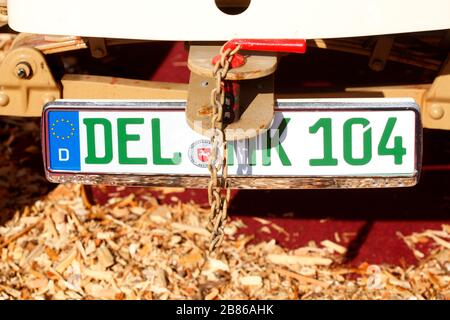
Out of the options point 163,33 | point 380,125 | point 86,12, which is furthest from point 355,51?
point 86,12

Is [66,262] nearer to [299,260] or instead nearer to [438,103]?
[299,260]

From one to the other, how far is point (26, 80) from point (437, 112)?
1.48m

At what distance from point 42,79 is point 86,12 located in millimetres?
418

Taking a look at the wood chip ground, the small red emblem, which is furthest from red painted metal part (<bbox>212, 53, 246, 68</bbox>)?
the wood chip ground

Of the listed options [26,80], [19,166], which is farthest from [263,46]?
[19,166]

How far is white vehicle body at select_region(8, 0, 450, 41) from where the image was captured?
2.84m

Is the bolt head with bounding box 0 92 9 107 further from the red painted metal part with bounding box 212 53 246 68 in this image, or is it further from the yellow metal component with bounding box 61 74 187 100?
the red painted metal part with bounding box 212 53 246 68

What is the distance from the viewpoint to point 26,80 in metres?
3.24

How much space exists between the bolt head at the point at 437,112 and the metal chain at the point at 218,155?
811mm

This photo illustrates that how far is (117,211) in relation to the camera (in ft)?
13.5

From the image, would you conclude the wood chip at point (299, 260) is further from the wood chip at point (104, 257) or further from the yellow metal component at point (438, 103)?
the yellow metal component at point (438, 103)

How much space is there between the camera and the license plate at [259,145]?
9.41ft

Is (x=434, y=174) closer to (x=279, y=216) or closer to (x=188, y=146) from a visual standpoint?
(x=279, y=216)

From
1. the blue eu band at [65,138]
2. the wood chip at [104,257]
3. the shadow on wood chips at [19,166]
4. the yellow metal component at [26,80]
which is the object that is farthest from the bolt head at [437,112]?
the shadow on wood chips at [19,166]
